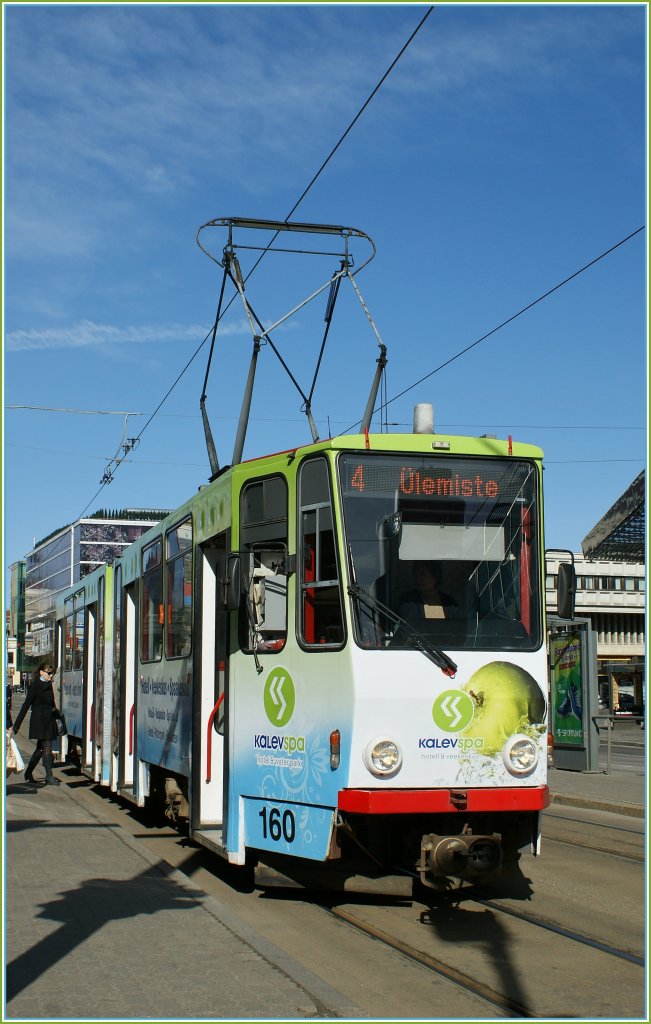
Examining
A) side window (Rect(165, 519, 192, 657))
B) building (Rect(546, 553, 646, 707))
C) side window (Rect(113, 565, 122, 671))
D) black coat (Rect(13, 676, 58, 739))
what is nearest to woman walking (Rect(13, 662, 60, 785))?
black coat (Rect(13, 676, 58, 739))

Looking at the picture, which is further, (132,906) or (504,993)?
(132,906)

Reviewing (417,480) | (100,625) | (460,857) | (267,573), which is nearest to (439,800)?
(460,857)

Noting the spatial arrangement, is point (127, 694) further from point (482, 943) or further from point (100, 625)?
point (482, 943)

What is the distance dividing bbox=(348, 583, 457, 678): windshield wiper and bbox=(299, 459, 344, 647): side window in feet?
0.46

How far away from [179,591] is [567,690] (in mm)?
10575

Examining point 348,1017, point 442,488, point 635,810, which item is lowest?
point 635,810

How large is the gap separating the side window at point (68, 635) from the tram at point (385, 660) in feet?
40.1

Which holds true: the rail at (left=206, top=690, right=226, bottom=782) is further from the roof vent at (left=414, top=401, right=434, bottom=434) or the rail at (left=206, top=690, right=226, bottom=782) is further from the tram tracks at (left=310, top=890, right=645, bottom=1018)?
the roof vent at (left=414, top=401, right=434, bottom=434)

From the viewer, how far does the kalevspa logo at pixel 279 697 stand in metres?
8.04

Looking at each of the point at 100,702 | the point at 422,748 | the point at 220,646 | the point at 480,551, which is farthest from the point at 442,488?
the point at 100,702

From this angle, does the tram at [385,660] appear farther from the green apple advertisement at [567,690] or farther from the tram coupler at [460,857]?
the green apple advertisement at [567,690]

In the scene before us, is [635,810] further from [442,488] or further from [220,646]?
[442,488]

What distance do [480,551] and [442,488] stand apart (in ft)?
1.65

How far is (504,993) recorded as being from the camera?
6.27 m
